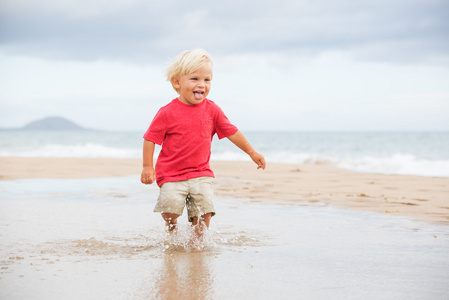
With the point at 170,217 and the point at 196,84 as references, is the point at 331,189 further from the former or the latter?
the point at 196,84

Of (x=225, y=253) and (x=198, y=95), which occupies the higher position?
(x=198, y=95)

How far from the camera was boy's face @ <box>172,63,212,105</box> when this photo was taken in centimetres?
375

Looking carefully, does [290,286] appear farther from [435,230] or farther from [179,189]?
[435,230]

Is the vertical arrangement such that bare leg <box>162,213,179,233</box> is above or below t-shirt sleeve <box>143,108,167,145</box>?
below

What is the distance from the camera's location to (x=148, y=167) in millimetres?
3656

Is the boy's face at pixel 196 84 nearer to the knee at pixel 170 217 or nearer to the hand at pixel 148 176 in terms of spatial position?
the hand at pixel 148 176

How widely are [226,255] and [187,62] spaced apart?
1435 millimetres

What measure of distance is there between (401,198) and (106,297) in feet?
15.7

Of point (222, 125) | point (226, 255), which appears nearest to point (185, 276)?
point (226, 255)

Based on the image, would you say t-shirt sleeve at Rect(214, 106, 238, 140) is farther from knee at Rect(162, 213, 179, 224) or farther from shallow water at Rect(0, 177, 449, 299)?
shallow water at Rect(0, 177, 449, 299)

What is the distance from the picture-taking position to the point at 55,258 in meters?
3.22

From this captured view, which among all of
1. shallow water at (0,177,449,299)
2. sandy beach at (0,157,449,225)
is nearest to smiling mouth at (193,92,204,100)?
shallow water at (0,177,449,299)

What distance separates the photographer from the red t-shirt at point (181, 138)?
376 centimetres

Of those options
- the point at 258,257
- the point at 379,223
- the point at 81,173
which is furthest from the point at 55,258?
the point at 81,173
